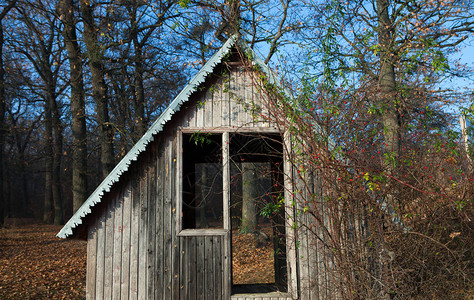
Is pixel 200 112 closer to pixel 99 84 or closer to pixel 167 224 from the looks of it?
pixel 167 224

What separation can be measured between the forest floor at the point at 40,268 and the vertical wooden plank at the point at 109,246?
502 centimetres

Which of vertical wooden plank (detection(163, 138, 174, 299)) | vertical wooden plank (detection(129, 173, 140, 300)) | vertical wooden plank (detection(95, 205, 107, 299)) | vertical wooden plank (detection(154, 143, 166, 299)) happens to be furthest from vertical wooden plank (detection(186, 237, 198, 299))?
vertical wooden plank (detection(95, 205, 107, 299))

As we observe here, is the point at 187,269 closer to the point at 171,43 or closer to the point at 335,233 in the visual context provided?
the point at 335,233

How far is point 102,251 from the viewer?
6.08 metres

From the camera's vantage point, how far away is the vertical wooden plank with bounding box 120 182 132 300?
6.02m

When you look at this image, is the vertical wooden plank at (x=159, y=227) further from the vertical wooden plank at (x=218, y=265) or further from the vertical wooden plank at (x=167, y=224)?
the vertical wooden plank at (x=218, y=265)

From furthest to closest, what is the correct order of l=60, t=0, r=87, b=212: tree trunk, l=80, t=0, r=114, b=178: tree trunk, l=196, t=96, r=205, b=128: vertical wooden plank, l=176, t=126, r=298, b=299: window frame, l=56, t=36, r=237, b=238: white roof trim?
l=60, t=0, r=87, b=212: tree trunk
l=80, t=0, r=114, b=178: tree trunk
l=196, t=96, r=205, b=128: vertical wooden plank
l=176, t=126, r=298, b=299: window frame
l=56, t=36, r=237, b=238: white roof trim

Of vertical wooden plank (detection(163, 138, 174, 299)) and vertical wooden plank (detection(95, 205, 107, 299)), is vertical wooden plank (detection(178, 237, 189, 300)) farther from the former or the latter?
vertical wooden plank (detection(95, 205, 107, 299))

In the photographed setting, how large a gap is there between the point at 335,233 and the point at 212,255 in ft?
6.19

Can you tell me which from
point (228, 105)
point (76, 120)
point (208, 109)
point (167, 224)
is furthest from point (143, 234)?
point (76, 120)

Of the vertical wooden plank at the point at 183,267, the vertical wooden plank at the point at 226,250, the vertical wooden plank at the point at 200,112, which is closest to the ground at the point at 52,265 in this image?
the vertical wooden plank at the point at 226,250

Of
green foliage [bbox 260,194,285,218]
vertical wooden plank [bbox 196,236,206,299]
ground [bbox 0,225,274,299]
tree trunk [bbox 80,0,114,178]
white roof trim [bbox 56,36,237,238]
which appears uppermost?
tree trunk [bbox 80,0,114,178]

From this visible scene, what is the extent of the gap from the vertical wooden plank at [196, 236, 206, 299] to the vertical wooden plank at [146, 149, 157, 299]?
0.66m

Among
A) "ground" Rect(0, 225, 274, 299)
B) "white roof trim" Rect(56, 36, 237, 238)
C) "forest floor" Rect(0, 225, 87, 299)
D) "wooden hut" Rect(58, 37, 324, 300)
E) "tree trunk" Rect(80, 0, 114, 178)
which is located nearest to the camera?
"white roof trim" Rect(56, 36, 237, 238)
